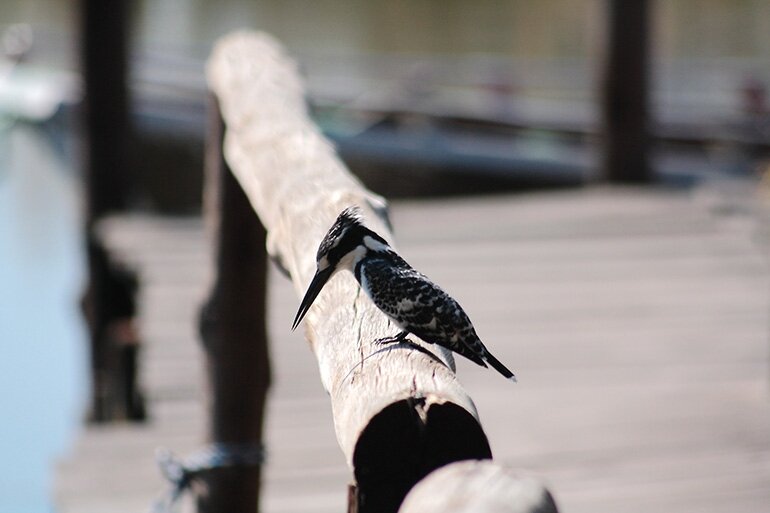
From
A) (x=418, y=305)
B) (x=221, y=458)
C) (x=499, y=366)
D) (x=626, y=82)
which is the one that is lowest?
(x=221, y=458)

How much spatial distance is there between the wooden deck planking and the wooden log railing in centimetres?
50

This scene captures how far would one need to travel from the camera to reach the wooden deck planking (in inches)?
147

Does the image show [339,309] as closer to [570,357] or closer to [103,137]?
[570,357]

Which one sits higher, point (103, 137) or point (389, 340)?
point (389, 340)

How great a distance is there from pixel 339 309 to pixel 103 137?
597 cm

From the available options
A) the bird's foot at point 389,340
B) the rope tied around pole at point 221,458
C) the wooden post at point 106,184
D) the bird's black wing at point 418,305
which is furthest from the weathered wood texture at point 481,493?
the wooden post at point 106,184

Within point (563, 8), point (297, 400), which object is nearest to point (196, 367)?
point (297, 400)

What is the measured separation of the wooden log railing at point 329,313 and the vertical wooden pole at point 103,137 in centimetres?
424

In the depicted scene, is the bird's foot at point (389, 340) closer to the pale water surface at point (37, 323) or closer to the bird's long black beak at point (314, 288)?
the bird's long black beak at point (314, 288)

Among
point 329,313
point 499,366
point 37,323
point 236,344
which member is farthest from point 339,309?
point 37,323

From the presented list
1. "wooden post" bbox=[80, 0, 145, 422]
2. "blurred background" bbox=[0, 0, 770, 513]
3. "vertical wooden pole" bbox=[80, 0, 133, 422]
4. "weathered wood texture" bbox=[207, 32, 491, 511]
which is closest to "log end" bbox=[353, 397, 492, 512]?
"weathered wood texture" bbox=[207, 32, 491, 511]

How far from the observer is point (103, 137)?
24.4 feet

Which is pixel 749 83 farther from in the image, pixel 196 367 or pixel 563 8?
pixel 563 8

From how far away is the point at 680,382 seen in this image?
14.9 ft
